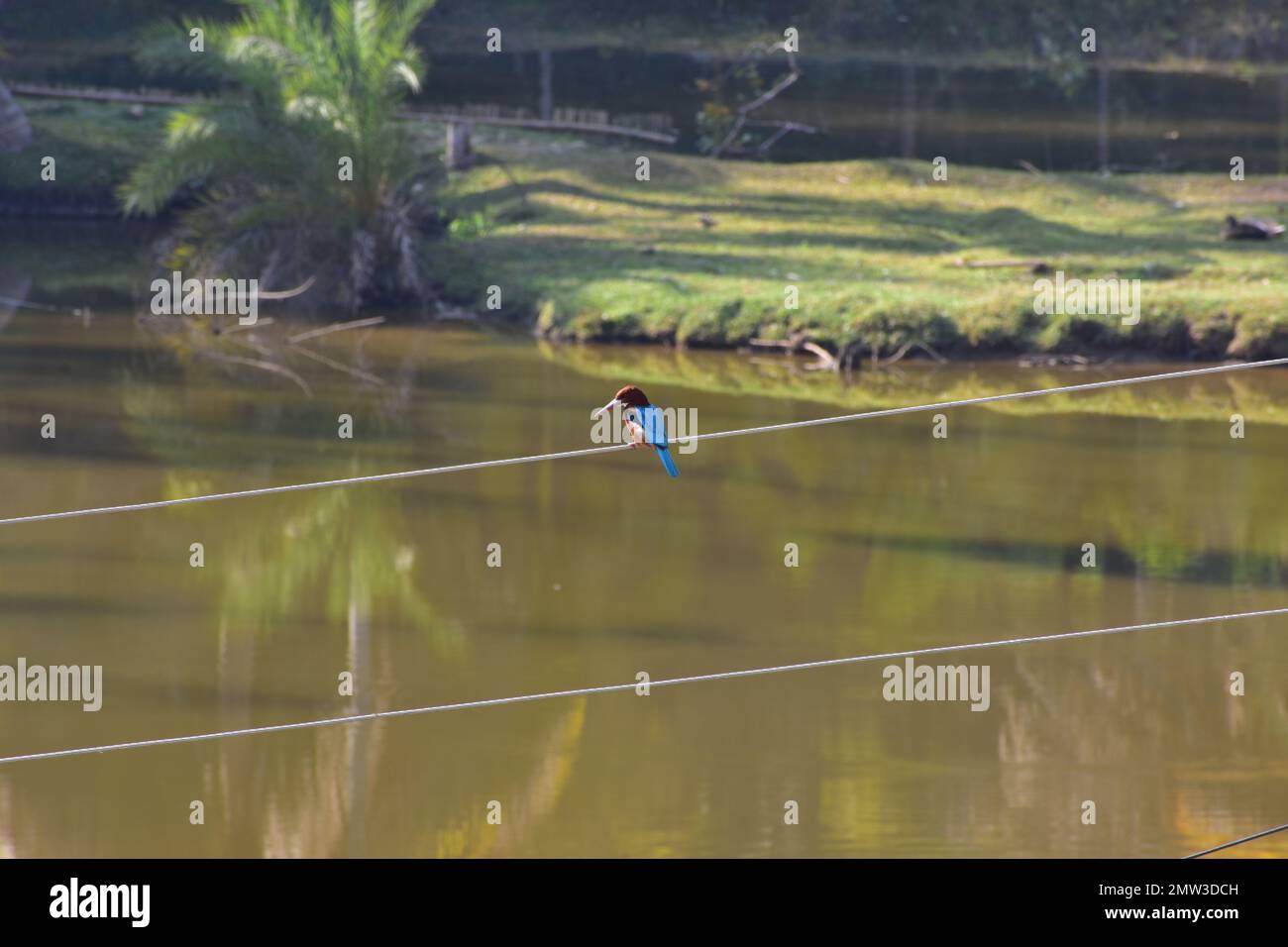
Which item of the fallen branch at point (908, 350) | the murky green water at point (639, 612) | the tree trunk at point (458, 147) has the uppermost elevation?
the tree trunk at point (458, 147)

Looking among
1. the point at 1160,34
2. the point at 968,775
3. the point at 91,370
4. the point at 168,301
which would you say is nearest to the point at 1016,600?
the point at 968,775

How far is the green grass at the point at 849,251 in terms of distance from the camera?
16.7 metres

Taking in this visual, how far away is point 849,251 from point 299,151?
5321mm

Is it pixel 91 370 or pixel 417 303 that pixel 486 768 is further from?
pixel 417 303

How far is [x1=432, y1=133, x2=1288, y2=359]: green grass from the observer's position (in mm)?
16734

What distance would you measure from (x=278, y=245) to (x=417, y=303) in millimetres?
1422

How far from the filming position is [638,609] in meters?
11.1

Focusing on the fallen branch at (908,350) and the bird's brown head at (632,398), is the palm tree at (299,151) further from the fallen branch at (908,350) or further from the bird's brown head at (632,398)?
the bird's brown head at (632,398)

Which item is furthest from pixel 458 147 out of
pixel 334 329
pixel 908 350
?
pixel 908 350

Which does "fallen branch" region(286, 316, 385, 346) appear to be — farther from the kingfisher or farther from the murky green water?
the kingfisher

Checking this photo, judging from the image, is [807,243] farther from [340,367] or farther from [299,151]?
[340,367]

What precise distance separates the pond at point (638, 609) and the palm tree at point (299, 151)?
231 cm

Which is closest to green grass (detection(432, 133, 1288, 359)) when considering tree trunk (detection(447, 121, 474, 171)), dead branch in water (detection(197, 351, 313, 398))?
tree trunk (detection(447, 121, 474, 171))

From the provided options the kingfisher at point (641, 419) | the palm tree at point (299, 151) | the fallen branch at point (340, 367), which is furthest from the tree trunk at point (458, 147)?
the kingfisher at point (641, 419)
